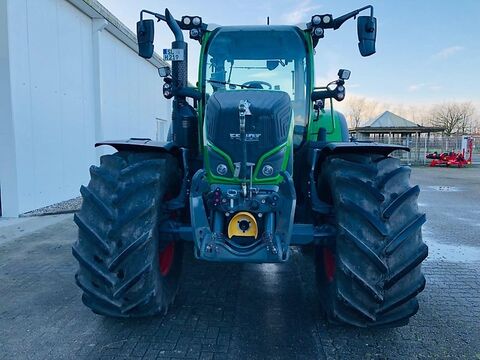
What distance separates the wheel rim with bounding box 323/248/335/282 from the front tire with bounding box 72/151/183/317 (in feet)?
4.54

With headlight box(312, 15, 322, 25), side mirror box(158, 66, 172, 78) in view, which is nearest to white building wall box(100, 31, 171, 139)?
side mirror box(158, 66, 172, 78)

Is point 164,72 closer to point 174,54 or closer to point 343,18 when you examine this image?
point 174,54

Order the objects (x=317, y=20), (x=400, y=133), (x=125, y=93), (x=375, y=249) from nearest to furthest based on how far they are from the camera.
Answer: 1. (x=375, y=249)
2. (x=317, y=20)
3. (x=125, y=93)
4. (x=400, y=133)

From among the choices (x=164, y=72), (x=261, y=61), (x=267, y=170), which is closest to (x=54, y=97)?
(x=164, y=72)

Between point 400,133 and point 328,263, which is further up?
point 400,133

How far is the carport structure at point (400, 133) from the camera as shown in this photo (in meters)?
27.4

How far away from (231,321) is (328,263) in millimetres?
962

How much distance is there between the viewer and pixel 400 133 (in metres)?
32.5

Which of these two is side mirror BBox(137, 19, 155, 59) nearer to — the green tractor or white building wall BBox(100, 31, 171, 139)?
the green tractor

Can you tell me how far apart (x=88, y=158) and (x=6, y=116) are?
3247mm

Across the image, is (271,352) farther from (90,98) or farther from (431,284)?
(90,98)

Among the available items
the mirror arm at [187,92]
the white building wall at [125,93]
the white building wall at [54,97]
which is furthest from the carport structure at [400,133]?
the mirror arm at [187,92]

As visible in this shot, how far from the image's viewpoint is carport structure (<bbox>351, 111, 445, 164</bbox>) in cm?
2741

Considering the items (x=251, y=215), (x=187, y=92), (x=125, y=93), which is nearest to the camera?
(x=251, y=215)
